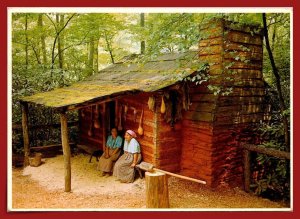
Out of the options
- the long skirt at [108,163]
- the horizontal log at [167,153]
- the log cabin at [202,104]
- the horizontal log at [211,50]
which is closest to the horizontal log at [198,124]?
the log cabin at [202,104]

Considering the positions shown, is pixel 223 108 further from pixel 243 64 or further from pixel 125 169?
pixel 125 169

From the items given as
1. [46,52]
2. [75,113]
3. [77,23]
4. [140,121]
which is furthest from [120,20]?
[140,121]

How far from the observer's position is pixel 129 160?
32.1 feet

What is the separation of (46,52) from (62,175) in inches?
260

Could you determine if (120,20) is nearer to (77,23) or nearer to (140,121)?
(77,23)

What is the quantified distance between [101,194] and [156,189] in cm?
215

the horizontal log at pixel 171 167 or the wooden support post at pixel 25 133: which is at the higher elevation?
the wooden support post at pixel 25 133

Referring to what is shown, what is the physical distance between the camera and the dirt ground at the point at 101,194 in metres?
8.05

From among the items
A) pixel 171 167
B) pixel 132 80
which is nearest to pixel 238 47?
pixel 132 80

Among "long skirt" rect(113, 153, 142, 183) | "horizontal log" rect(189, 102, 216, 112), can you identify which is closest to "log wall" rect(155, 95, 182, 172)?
"horizontal log" rect(189, 102, 216, 112)

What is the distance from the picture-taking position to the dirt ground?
317 inches

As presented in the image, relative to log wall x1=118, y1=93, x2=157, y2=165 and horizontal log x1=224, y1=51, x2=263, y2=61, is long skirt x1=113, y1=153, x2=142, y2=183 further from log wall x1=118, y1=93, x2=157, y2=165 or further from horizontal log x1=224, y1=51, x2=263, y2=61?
horizontal log x1=224, y1=51, x2=263, y2=61

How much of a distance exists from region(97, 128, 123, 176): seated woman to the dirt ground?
0.95 ft

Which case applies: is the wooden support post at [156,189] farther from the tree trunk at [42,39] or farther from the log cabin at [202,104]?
the tree trunk at [42,39]
